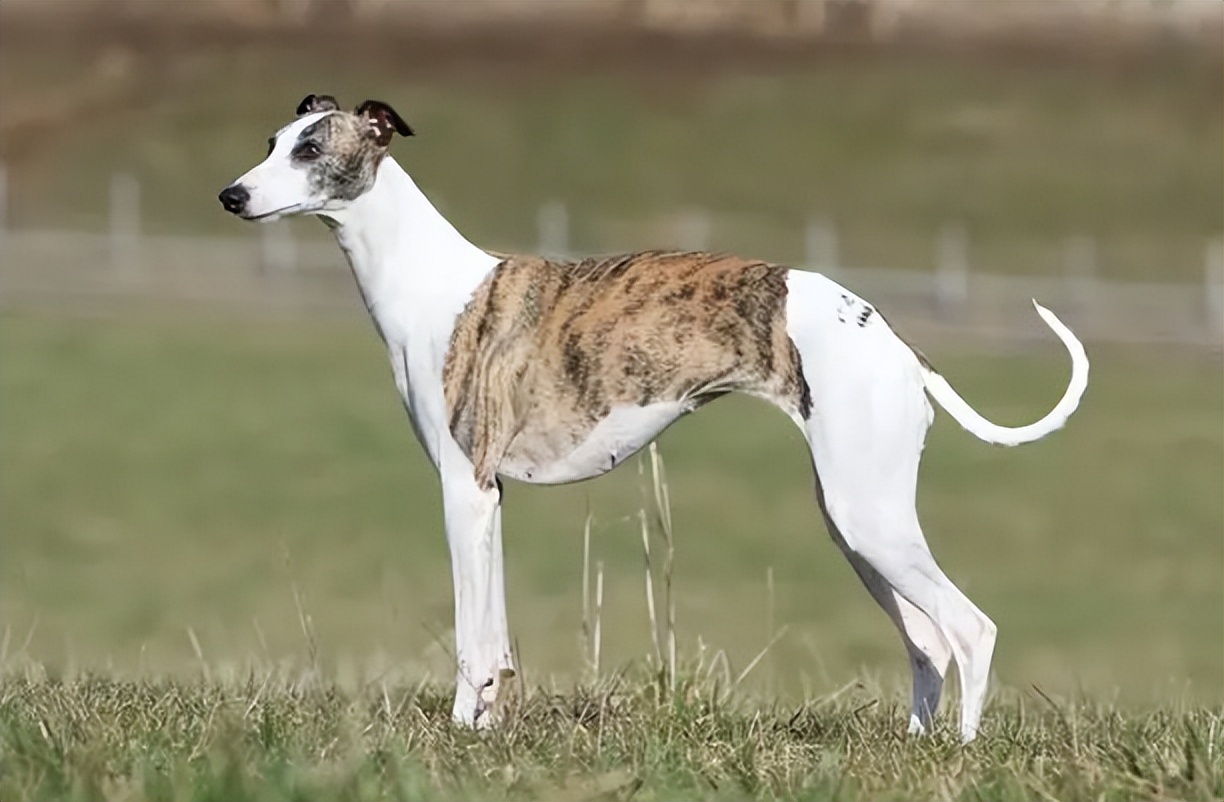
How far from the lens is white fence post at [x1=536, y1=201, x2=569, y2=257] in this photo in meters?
25.4

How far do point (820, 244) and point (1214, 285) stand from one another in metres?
5.12

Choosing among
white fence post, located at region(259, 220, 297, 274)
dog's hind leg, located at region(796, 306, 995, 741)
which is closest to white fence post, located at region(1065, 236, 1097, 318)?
white fence post, located at region(259, 220, 297, 274)

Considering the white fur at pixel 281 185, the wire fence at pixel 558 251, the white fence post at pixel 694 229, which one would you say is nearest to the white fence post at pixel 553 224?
the wire fence at pixel 558 251

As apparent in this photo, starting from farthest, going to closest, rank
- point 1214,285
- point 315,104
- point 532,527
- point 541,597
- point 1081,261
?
1. point 1081,261
2. point 1214,285
3. point 532,527
4. point 541,597
5. point 315,104

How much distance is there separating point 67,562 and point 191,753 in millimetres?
8959

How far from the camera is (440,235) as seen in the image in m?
6.08

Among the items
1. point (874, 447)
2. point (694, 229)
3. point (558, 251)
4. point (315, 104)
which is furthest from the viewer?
point (694, 229)

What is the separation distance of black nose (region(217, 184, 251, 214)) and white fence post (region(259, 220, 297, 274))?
21.5 metres

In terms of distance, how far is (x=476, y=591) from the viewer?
5.87 metres

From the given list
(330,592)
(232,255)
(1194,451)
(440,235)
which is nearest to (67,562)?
(330,592)

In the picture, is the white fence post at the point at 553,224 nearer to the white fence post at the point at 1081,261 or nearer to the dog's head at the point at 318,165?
the white fence post at the point at 1081,261

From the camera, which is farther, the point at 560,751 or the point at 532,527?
the point at 532,527

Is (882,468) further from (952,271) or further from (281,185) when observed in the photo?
(952,271)

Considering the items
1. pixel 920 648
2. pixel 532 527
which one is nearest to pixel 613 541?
pixel 532 527
